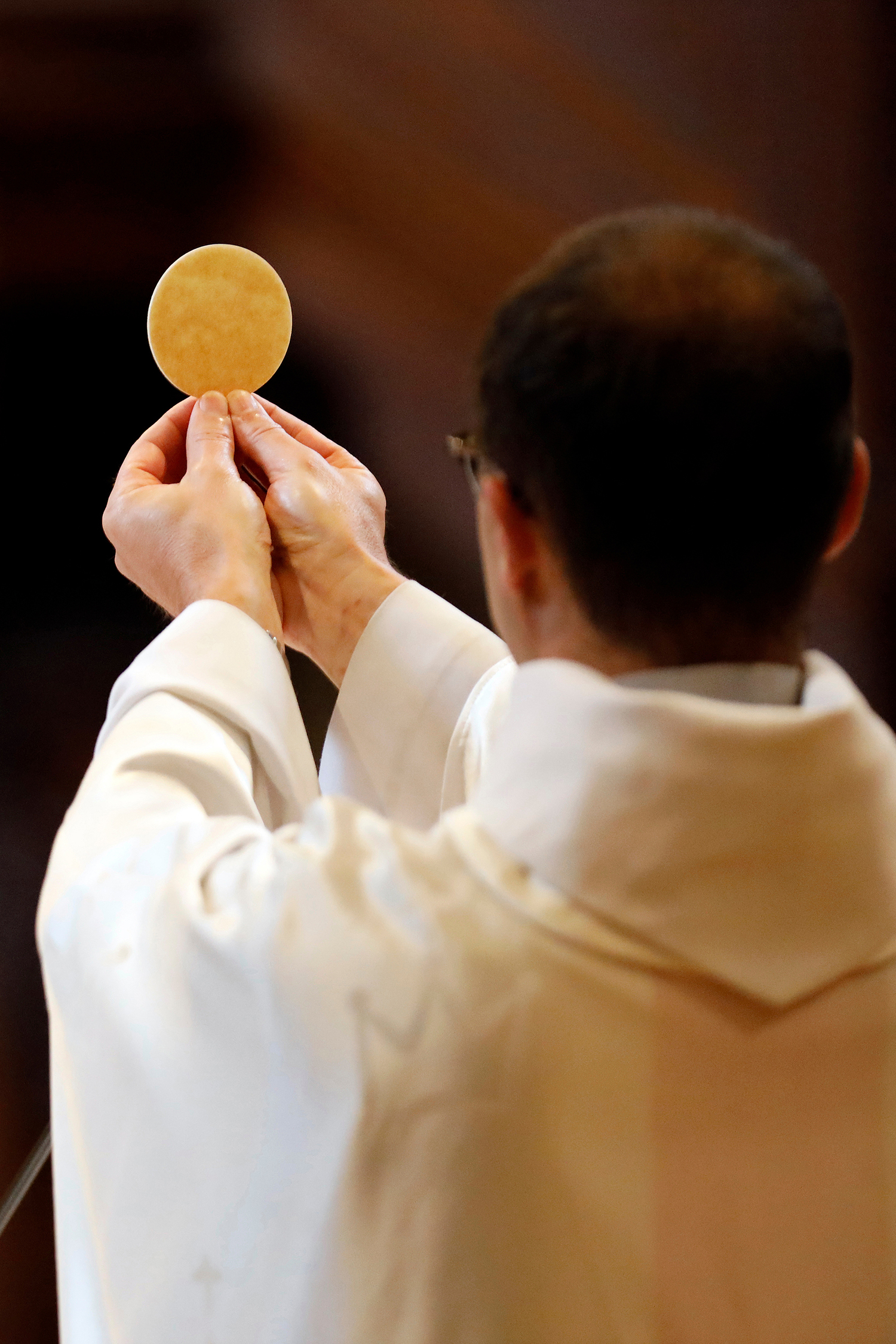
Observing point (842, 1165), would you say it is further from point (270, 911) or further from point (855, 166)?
point (855, 166)

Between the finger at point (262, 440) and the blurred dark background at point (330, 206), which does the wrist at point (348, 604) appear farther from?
the blurred dark background at point (330, 206)

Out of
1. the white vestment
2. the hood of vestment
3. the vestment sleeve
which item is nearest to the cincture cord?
the vestment sleeve

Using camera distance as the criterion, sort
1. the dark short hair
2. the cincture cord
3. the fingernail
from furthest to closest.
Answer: the cincture cord, the fingernail, the dark short hair

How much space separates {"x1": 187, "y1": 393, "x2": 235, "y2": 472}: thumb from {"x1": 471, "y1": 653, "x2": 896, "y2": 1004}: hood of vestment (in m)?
0.37

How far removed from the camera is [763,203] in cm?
107

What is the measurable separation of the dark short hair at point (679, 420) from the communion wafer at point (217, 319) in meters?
0.35

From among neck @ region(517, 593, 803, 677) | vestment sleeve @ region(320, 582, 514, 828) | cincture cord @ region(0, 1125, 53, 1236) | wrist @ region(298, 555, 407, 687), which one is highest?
neck @ region(517, 593, 803, 677)

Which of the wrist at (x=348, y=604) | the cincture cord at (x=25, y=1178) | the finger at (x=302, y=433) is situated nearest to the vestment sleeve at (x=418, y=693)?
the wrist at (x=348, y=604)

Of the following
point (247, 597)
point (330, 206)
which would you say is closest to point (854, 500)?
point (247, 597)

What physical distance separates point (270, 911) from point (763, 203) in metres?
0.88

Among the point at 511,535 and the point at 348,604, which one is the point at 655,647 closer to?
the point at 511,535

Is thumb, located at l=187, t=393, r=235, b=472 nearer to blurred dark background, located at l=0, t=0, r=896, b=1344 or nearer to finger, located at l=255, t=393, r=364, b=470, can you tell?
finger, located at l=255, t=393, r=364, b=470

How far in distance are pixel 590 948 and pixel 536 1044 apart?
4 cm

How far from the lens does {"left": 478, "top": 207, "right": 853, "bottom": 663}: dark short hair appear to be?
38 cm
